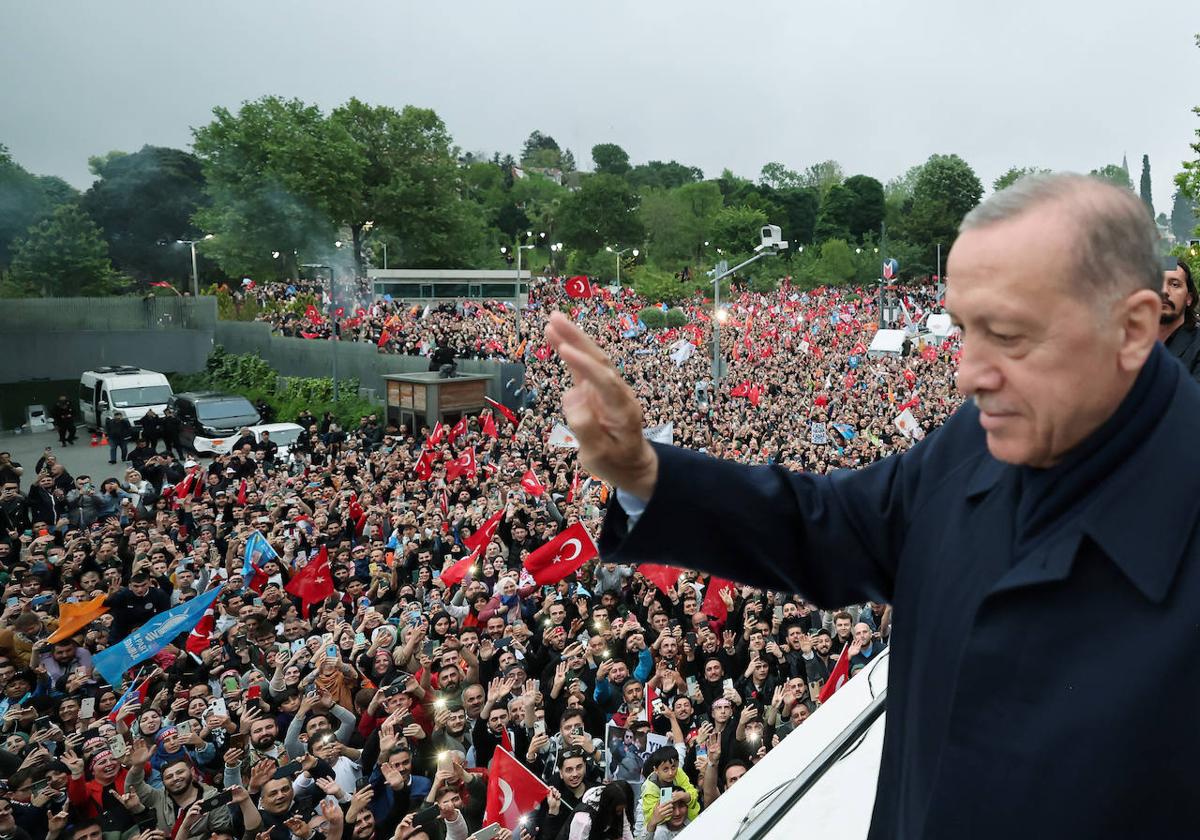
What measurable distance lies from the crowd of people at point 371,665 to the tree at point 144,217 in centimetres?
5251

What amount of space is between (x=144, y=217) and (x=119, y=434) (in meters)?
46.6

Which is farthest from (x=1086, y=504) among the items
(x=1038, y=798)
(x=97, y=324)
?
(x=97, y=324)

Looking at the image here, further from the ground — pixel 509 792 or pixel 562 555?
pixel 562 555

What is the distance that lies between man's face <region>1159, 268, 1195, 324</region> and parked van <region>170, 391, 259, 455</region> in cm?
2179

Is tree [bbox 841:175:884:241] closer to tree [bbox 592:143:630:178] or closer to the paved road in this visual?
tree [bbox 592:143:630:178]

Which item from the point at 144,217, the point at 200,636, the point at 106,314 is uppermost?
the point at 144,217

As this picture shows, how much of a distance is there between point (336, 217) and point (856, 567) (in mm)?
56216

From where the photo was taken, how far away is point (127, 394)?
2469 centimetres

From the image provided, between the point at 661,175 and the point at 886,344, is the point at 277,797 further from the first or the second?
the point at 661,175

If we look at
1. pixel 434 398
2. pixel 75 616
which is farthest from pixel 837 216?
pixel 75 616

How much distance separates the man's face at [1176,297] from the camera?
8.33 ft

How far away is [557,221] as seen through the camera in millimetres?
→ 78688

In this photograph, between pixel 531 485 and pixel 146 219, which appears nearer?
pixel 531 485

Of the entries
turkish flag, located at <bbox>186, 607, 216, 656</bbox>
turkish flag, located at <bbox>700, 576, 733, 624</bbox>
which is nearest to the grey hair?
turkish flag, located at <bbox>700, 576, 733, 624</bbox>
